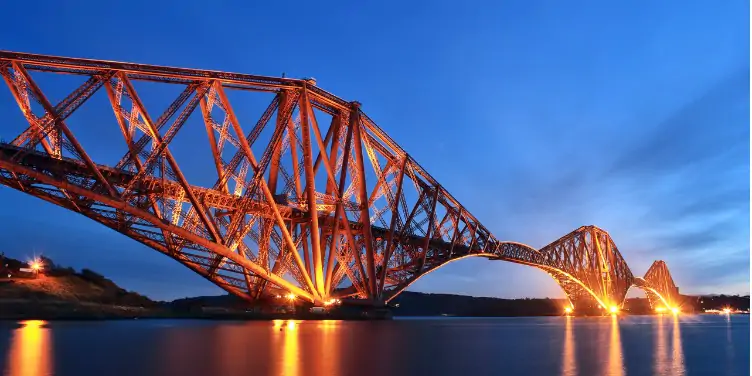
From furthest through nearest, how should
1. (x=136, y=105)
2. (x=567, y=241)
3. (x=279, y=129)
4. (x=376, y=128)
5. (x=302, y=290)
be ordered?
(x=567, y=241) < (x=376, y=128) < (x=302, y=290) < (x=279, y=129) < (x=136, y=105)

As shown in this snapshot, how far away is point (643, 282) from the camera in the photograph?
178 metres

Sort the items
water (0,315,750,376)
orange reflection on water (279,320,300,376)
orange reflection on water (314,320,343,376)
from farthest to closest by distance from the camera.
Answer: water (0,315,750,376), orange reflection on water (314,320,343,376), orange reflection on water (279,320,300,376)

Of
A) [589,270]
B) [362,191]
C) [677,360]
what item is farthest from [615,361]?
[589,270]

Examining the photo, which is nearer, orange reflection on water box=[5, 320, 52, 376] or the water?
orange reflection on water box=[5, 320, 52, 376]

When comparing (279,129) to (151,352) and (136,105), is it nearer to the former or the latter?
(136,105)

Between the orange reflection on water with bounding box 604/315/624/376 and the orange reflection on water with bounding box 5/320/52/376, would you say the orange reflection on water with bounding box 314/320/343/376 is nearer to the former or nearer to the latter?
the orange reflection on water with bounding box 5/320/52/376

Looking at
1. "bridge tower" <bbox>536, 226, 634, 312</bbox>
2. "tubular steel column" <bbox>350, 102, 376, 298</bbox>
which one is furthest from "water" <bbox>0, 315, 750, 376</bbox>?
"bridge tower" <bbox>536, 226, 634, 312</bbox>

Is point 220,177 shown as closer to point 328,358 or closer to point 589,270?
point 328,358

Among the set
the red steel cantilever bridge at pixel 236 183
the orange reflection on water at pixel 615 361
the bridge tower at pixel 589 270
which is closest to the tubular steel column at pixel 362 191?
the red steel cantilever bridge at pixel 236 183

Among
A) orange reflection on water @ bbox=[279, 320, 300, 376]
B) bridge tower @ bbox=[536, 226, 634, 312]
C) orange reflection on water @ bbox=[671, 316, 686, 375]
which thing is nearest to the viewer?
orange reflection on water @ bbox=[279, 320, 300, 376]

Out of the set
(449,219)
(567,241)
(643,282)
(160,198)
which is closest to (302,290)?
(160,198)

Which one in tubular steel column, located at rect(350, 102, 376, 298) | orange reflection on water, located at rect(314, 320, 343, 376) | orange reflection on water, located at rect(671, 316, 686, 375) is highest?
tubular steel column, located at rect(350, 102, 376, 298)

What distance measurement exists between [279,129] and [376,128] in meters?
14.3

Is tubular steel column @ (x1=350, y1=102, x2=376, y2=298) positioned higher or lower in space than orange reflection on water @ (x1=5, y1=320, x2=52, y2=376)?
higher
